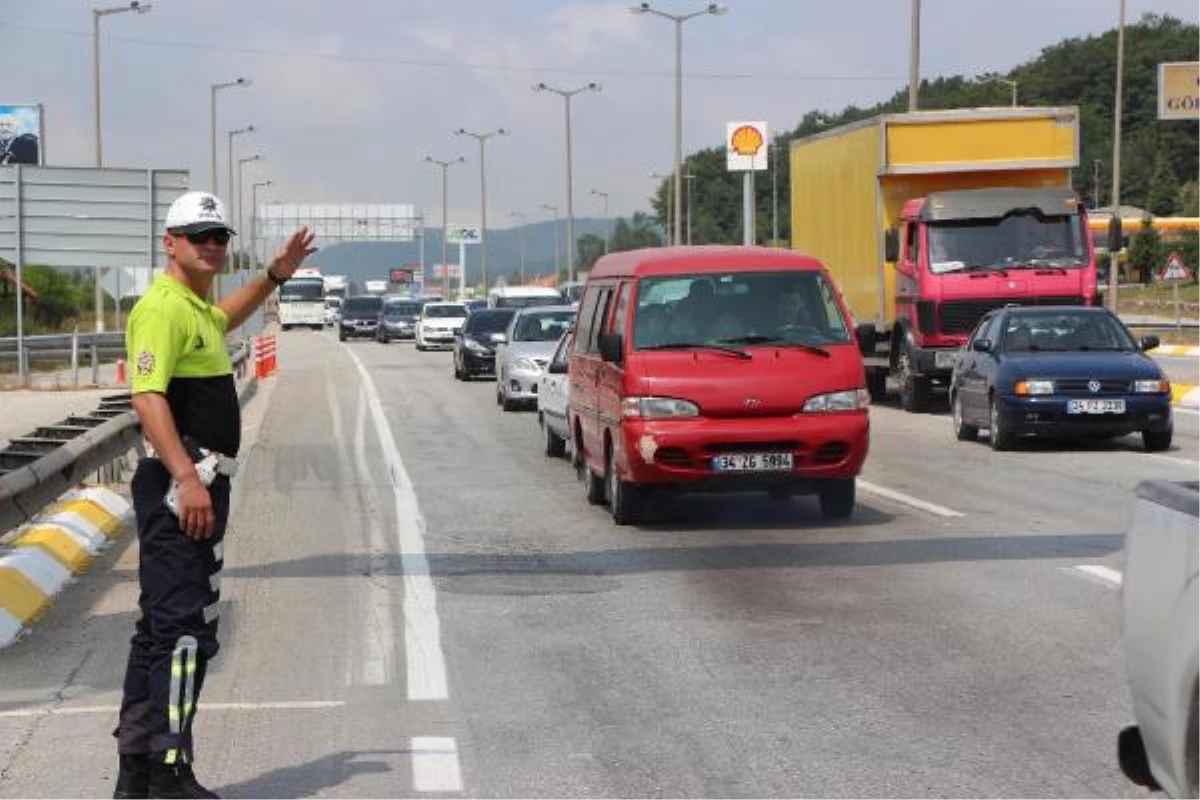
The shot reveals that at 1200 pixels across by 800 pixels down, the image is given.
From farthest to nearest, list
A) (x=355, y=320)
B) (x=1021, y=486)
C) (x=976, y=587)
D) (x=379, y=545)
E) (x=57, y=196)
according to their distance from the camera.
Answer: (x=355, y=320), (x=57, y=196), (x=1021, y=486), (x=379, y=545), (x=976, y=587)

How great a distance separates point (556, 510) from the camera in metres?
15.1

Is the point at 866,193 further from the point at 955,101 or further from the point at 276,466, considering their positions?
the point at 955,101

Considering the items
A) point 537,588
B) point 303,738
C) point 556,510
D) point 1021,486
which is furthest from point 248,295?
point 1021,486

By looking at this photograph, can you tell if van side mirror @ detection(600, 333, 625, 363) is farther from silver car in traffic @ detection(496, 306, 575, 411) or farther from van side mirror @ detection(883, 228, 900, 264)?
van side mirror @ detection(883, 228, 900, 264)

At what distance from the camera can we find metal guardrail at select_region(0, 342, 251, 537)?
1107cm

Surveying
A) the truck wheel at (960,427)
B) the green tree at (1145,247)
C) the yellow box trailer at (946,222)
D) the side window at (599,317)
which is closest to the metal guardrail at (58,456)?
the side window at (599,317)

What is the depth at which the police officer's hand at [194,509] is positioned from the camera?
589cm

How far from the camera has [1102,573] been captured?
36.3 feet

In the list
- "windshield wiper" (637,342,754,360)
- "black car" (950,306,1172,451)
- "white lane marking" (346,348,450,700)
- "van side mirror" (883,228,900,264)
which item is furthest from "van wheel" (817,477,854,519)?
"van side mirror" (883,228,900,264)

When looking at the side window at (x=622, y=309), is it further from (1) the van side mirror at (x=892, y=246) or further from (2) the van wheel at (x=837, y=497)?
Result: (1) the van side mirror at (x=892, y=246)

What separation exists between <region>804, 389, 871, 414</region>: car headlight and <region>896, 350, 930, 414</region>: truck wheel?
1323 centimetres

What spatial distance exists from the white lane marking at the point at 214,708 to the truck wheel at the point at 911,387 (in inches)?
774

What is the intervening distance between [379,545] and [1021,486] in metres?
6.04

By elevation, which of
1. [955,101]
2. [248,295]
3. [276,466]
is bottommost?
[276,466]
